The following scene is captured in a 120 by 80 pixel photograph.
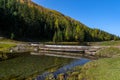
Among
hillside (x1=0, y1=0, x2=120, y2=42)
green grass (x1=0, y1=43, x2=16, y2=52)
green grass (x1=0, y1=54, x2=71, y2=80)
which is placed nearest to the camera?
green grass (x1=0, y1=54, x2=71, y2=80)

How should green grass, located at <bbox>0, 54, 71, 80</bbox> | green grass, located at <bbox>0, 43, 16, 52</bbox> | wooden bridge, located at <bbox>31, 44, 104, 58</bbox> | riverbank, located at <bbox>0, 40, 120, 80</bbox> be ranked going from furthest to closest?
wooden bridge, located at <bbox>31, 44, 104, 58</bbox>
green grass, located at <bbox>0, 43, 16, 52</bbox>
green grass, located at <bbox>0, 54, 71, 80</bbox>
riverbank, located at <bbox>0, 40, 120, 80</bbox>

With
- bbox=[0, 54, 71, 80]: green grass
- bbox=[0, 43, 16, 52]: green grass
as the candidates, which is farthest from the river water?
bbox=[0, 43, 16, 52]: green grass

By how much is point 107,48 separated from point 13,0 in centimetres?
12024

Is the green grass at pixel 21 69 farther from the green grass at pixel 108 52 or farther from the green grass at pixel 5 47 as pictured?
the green grass at pixel 5 47

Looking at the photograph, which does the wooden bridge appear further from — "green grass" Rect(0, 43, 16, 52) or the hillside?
the hillside

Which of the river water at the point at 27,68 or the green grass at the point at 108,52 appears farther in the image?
the green grass at the point at 108,52

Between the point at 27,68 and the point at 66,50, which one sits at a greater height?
the point at 66,50

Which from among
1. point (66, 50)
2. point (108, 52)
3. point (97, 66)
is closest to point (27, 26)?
point (66, 50)

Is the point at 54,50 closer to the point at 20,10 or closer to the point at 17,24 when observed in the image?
the point at 17,24

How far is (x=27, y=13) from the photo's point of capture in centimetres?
17562

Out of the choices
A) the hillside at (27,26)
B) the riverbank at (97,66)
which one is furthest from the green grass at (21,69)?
the hillside at (27,26)

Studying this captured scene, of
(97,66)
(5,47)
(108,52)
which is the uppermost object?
(5,47)

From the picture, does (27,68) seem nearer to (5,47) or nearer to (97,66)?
(97,66)

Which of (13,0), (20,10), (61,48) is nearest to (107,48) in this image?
(61,48)
